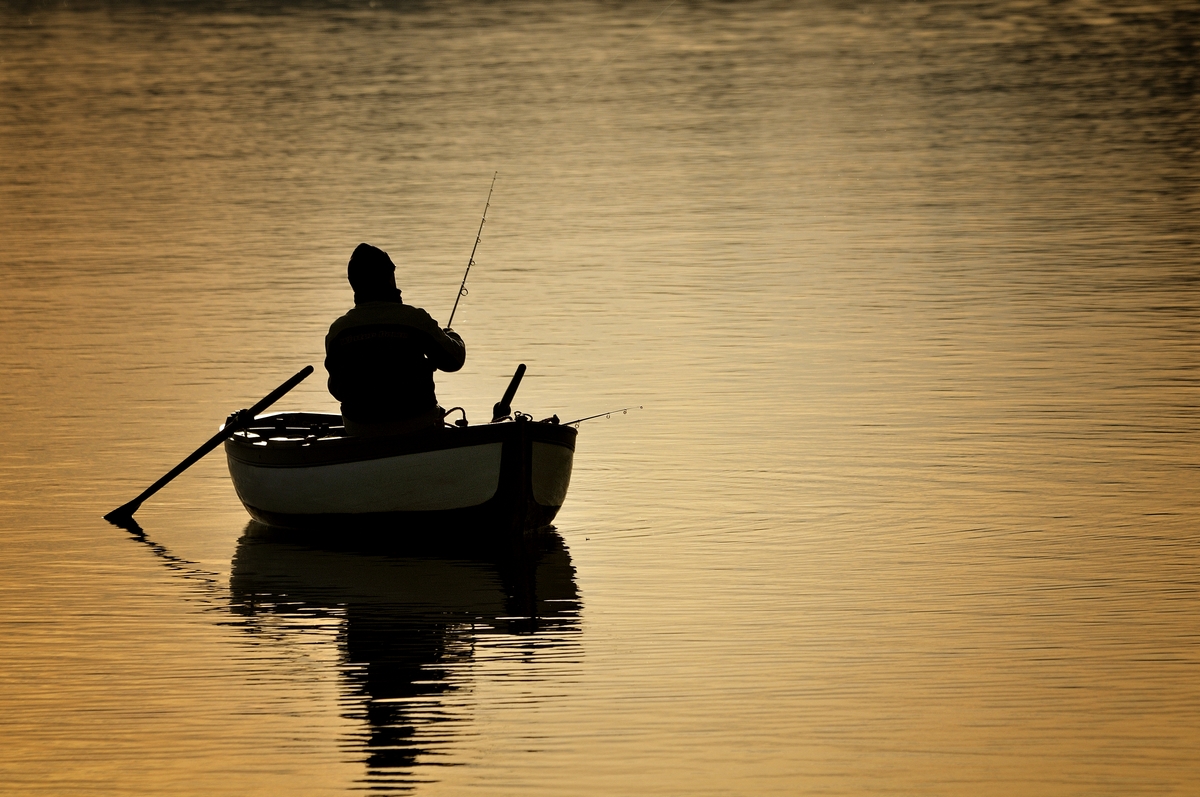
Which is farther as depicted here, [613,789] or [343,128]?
[343,128]

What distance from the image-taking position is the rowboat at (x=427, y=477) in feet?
41.0

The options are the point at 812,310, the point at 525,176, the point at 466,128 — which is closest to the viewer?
the point at 812,310

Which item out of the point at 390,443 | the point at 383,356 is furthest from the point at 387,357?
the point at 390,443

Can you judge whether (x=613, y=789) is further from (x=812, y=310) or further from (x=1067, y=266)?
(x=1067, y=266)

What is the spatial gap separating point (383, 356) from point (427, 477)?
28.2 inches

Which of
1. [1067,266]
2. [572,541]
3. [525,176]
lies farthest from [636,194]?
[572,541]

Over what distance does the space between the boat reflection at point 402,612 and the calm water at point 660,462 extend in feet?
0.11

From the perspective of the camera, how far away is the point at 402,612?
11.3m

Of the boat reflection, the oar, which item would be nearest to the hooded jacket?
the boat reflection

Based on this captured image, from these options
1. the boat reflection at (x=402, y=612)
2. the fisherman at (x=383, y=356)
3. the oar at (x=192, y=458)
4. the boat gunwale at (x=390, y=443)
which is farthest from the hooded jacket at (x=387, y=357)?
the oar at (x=192, y=458)

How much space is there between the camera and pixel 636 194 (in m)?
30.1

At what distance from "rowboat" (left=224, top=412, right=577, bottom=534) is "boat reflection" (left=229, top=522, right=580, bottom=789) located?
20cm

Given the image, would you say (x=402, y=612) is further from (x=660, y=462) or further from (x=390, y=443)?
(x=660, y=462)

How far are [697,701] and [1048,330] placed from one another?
422 inches
